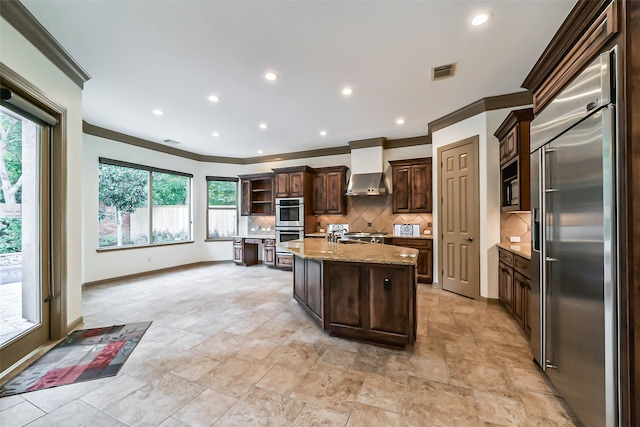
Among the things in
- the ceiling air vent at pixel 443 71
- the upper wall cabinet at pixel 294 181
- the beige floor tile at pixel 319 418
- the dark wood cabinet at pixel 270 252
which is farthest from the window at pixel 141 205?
the ceiling air vent at pixel 443 71

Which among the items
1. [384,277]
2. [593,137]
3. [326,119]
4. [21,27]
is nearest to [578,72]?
[593,137]

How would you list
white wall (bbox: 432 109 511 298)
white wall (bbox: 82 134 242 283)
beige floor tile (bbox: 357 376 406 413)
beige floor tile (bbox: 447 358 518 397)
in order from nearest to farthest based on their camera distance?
beige floor tile (bbox: 357 376 406 413)
beige floor tile (bbox: 447 358 518 397)
white wall (bbox: 432 109 511 298)
white wall (bbox: 82 134 242 283)

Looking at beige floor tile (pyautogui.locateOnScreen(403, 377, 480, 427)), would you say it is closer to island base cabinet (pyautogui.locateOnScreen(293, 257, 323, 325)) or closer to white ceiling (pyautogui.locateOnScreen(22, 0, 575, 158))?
island base cabinet (pyautogui.locateOnScreen(293, 257, 323, 325))

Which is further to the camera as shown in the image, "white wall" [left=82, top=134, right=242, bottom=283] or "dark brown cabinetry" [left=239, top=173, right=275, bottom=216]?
"dark brown cabinetry" [left=239, top=173, right=275, bottom=216]

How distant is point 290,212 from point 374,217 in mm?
2053

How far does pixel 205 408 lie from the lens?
172 cm

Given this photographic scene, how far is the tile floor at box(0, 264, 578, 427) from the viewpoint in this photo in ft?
5.41

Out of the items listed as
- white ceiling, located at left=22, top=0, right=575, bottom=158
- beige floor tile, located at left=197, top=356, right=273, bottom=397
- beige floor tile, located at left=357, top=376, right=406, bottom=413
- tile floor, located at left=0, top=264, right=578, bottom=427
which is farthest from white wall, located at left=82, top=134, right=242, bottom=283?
beige floor tile, located at left=357, top=376, right=406, bottom=413

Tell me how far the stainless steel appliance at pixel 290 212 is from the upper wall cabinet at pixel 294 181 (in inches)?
5.8

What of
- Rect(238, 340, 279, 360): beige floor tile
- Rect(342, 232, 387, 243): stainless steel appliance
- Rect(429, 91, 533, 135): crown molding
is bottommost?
Rect(238, 340, 279, 360): beige floor tile

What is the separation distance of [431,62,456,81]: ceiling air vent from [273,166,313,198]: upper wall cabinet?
3.55 meters

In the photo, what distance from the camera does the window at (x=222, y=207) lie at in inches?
280

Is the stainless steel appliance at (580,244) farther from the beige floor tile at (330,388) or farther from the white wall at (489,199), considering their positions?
the white wall at (489,199)

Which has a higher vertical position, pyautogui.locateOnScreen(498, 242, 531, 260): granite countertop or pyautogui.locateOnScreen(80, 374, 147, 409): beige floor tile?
pyautogui.locateOnScreen(498, 242, 531, 260): granite countertop
